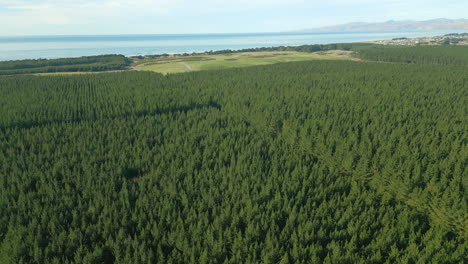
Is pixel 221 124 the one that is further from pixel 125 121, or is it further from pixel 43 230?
pixel 43 230

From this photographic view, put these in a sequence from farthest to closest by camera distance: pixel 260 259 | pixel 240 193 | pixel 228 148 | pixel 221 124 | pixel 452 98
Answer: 1. pixel 452 98
2. pixel 221 124
3. pixel 228 148
4. pixel 240 193
5. pixel 260 259

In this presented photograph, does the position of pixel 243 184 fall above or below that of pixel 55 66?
below

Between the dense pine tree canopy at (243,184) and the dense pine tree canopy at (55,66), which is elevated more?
the dense pine tree canopy at (55,66)

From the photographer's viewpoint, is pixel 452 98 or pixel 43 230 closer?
pixel 43 230

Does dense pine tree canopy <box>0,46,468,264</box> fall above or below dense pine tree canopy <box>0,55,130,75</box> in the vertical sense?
below

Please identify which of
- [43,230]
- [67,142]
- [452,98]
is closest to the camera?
[43,230]

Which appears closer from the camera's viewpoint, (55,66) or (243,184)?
(243,184)

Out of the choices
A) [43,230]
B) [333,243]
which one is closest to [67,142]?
[43,230]

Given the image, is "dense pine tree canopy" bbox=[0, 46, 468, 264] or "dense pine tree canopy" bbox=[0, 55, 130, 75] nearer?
"dense pine tree canopy" bbox=[0, 46, 468, 264]
